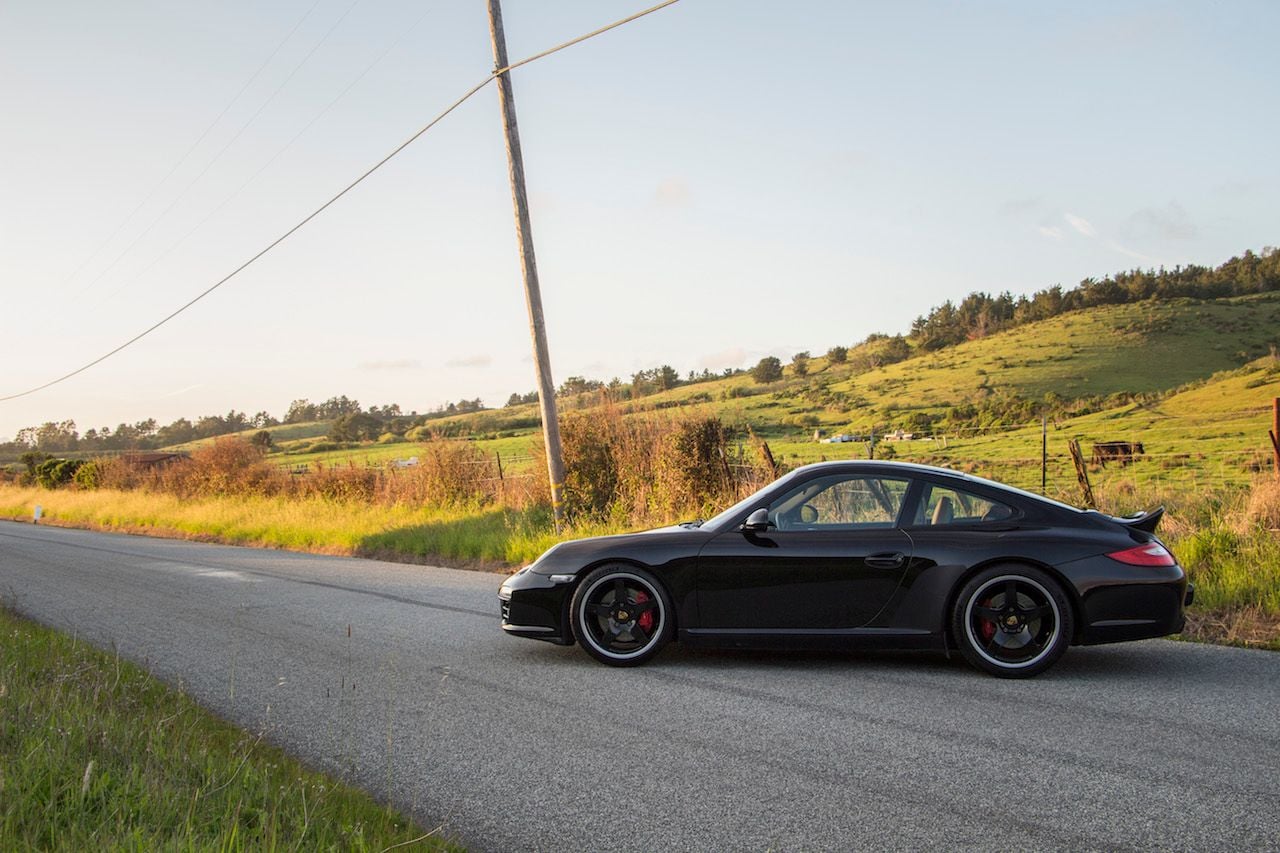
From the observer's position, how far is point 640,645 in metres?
6.48

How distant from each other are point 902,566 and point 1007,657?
32.1 inches

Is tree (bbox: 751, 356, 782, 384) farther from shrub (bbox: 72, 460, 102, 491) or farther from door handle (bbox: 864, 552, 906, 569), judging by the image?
door handle (bbox: 864, 552, 906, 569)

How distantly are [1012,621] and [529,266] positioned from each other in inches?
430

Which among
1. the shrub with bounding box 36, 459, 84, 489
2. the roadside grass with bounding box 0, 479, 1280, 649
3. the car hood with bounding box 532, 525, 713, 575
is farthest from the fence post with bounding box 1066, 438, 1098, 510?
the shrub with bounding box 36, 459, 84, 489

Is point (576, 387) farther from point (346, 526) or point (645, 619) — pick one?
point (645, 619)

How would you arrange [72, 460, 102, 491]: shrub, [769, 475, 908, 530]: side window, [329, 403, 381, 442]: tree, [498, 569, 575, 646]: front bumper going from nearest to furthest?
1. [769, 475, 908, 530]: side window
2. [498, 569, 575, 646]: front bumper
3. [72, 460, 102, 491]: shrub
4. [329, 403, 381, 442]: tree

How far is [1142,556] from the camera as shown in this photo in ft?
19.3

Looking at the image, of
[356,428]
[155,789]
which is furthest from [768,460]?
[356,428]

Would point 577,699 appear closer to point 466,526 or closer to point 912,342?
point 466,526

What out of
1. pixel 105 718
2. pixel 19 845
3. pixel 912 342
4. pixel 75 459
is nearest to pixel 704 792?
pixel 19 845

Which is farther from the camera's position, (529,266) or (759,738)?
(529,266)

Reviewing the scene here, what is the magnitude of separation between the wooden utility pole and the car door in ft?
28.5

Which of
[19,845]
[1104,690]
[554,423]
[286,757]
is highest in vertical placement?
[554,423]

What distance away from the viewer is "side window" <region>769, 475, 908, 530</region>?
6.32 meters
